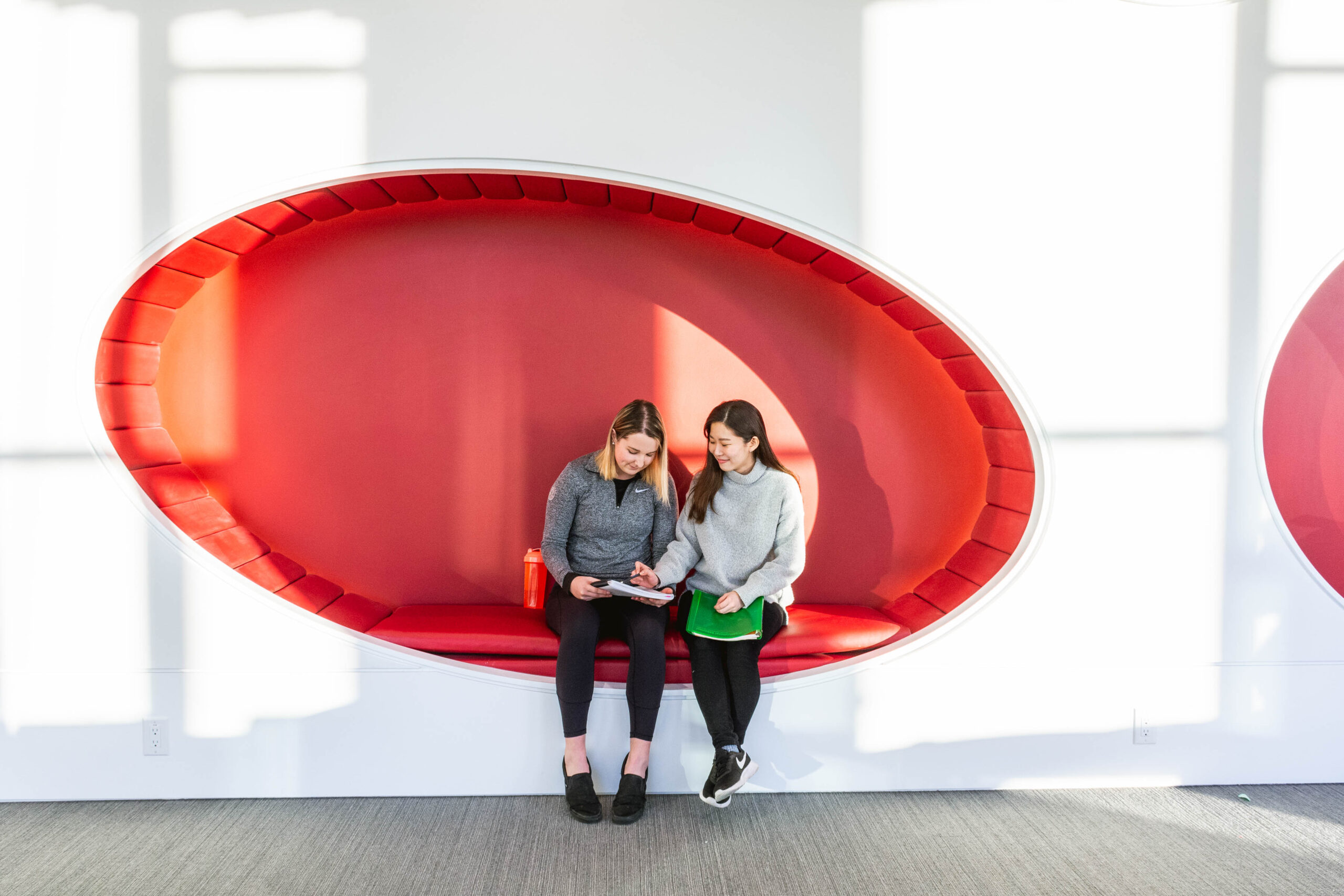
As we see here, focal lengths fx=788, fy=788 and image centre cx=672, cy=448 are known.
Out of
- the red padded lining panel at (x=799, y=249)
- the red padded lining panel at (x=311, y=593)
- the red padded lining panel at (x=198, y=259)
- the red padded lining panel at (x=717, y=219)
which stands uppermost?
the red padded lining panel at (x=717, y=219)

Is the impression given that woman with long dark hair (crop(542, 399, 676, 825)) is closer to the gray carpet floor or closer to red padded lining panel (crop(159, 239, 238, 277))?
the gray carpet floor

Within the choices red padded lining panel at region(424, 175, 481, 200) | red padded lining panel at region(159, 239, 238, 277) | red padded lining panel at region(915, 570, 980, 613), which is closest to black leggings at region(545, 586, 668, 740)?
red padded lining panel at region(915, 570, 980, 613)

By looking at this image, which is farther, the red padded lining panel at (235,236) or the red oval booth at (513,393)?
the red oval booth at (513,393)

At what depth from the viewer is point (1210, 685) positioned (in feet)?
8.57

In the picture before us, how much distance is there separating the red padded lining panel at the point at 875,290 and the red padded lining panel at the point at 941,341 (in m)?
0.03

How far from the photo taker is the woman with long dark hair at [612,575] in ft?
7.95

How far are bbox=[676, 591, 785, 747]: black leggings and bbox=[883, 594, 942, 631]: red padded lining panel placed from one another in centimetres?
58

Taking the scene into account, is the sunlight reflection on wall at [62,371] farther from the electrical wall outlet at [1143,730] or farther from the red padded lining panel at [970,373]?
the electrical wall outlet at [1143,730]

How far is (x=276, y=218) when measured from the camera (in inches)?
102

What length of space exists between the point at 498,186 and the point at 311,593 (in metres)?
1.54

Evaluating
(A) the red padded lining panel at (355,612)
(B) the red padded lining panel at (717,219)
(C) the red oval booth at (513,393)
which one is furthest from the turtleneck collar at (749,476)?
(A) the red padded lining panel at (355,612)

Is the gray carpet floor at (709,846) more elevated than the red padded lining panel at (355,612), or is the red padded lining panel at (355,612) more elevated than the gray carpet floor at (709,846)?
the red padded lining panel at (355,612)

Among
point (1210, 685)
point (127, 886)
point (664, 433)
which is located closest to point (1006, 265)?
point (664, 433)

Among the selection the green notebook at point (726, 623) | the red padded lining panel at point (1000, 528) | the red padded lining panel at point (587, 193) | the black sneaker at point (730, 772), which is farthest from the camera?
the red padded lining panel at point (1000, 528)
